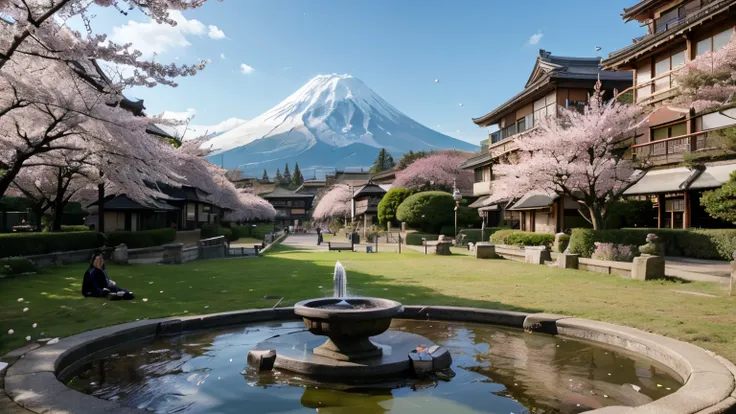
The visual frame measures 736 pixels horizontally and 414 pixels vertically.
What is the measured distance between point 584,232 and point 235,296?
1637 cm

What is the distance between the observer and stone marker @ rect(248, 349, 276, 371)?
696 centimetres

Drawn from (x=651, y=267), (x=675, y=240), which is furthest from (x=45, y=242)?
(x=675, y=240)

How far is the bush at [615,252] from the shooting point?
19359 millimetres

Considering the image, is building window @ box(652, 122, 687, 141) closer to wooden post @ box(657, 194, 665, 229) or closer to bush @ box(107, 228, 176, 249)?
wooden post @ box(657, 194, 665, 229)

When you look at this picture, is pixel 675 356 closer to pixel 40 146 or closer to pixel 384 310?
pixel 384 310

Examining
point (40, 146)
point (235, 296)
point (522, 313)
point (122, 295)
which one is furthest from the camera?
point (40, 146)

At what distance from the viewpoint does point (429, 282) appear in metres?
15.8

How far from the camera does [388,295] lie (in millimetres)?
12719

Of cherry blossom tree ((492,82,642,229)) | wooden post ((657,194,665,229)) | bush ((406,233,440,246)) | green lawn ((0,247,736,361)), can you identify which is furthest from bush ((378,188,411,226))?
green lawn ((0,247,736,361))

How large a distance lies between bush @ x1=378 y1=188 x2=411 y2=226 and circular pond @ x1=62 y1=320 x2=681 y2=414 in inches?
1799

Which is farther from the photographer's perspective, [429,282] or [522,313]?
[429,282]

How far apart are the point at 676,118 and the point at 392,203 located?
3087 centimetres

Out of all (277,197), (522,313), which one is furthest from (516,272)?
(277,197)

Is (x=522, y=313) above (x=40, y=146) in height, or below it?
below
